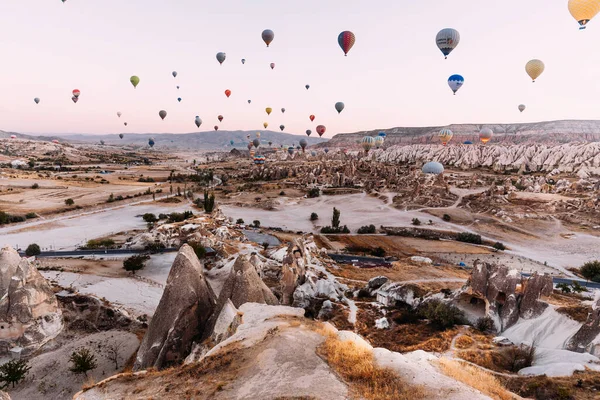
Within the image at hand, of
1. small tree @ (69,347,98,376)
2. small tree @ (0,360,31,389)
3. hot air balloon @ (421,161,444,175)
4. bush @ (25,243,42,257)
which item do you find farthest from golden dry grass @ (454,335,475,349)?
hot air balloon @ (421,161,444,175)

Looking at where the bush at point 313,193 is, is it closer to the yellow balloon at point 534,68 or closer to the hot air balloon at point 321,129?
the hot air balloon at point 321,129

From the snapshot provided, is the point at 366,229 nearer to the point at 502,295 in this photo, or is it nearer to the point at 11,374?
the point at 502,295

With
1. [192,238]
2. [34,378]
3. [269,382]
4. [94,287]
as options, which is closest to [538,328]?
[269,382]

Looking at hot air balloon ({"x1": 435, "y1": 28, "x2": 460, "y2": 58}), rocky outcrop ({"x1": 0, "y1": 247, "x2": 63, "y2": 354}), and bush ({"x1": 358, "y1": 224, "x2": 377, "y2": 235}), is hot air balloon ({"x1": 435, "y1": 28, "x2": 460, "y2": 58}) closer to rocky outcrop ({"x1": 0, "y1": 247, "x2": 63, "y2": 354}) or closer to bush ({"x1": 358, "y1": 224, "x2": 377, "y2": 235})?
bush ({"x1": 358, "y1": 224, "x2": 377, "y2": 235})

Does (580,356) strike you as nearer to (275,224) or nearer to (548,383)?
(548,383)

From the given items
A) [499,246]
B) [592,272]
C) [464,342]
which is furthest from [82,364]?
[499,246]

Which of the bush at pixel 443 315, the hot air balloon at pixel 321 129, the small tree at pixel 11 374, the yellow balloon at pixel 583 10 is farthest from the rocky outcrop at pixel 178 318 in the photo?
the hot air balloon at pixel 321 129
